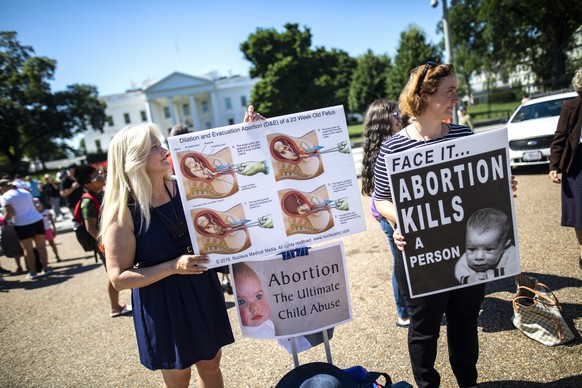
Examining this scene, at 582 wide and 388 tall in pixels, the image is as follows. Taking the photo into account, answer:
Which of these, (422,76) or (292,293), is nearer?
(422,76)

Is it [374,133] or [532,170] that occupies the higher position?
[374,133]

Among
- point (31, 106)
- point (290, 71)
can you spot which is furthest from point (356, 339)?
point (31, 106)

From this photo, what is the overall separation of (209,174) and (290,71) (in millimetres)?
41955

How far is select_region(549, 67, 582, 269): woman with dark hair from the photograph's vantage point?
144 inches

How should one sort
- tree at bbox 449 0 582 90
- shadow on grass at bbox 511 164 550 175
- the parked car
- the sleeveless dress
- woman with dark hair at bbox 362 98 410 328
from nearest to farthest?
the sleeveless dress, woman with dark hair at bbox 362 98 410 328, the parked car, shadow on grass at bbox 511 164 550 175, tree at bbox 449 0 582 90

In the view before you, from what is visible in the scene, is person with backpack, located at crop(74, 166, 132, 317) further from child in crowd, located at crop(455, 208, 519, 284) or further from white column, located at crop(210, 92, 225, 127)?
white column, located at crop(210, 92, 225, 127)

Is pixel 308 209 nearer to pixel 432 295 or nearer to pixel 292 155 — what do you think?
pixel 292 155

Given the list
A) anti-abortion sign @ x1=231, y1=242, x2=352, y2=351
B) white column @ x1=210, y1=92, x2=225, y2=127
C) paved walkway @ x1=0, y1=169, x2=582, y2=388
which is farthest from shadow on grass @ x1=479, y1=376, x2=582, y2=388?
white column @ x1=210, y1=92, x2=225, y2=127

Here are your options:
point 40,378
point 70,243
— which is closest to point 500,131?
point 40,378

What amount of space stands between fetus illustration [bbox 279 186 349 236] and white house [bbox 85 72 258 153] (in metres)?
69.1

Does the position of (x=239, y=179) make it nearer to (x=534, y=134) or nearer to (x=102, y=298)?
(x=102, y=298)

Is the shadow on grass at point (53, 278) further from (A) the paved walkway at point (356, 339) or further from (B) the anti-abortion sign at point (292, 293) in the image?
(B) the anti-abortion sign at point (292, 293)

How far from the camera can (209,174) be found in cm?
205

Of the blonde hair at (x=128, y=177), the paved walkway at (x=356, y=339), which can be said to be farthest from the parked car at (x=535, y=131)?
the blonde hair at (x=128, y=177)
